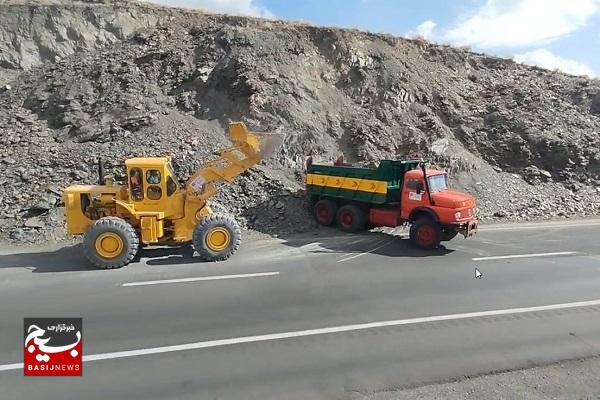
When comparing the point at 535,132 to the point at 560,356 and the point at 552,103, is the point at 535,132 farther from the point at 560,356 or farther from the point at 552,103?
the point at 560,356

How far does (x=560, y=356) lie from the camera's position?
236 inches

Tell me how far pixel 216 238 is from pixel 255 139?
2596 millimetres

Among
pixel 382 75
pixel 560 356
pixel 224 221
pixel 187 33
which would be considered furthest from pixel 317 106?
pixel 560 356

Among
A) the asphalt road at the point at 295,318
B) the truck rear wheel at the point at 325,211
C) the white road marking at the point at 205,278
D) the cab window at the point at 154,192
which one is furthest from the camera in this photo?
the truck rear wheel at the point at 325,211

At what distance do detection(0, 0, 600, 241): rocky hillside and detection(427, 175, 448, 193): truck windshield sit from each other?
4317 millimetres

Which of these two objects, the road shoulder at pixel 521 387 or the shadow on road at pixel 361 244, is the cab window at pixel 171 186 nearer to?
the shadow on road at pixel 361 244

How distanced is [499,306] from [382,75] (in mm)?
16277

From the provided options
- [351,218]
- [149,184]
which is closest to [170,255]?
[149,184]

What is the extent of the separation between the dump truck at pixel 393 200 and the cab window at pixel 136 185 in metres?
6.21

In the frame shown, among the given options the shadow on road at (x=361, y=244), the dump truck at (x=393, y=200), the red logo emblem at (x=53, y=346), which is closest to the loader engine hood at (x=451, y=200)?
the dump truck at (x=393, y=200)

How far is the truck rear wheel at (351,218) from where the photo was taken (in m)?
13.6

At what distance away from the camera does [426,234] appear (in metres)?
11.9

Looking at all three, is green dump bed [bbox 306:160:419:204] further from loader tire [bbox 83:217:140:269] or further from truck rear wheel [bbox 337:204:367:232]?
loader tire [bbox 83:217:140:269]

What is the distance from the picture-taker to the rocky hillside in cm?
1489
